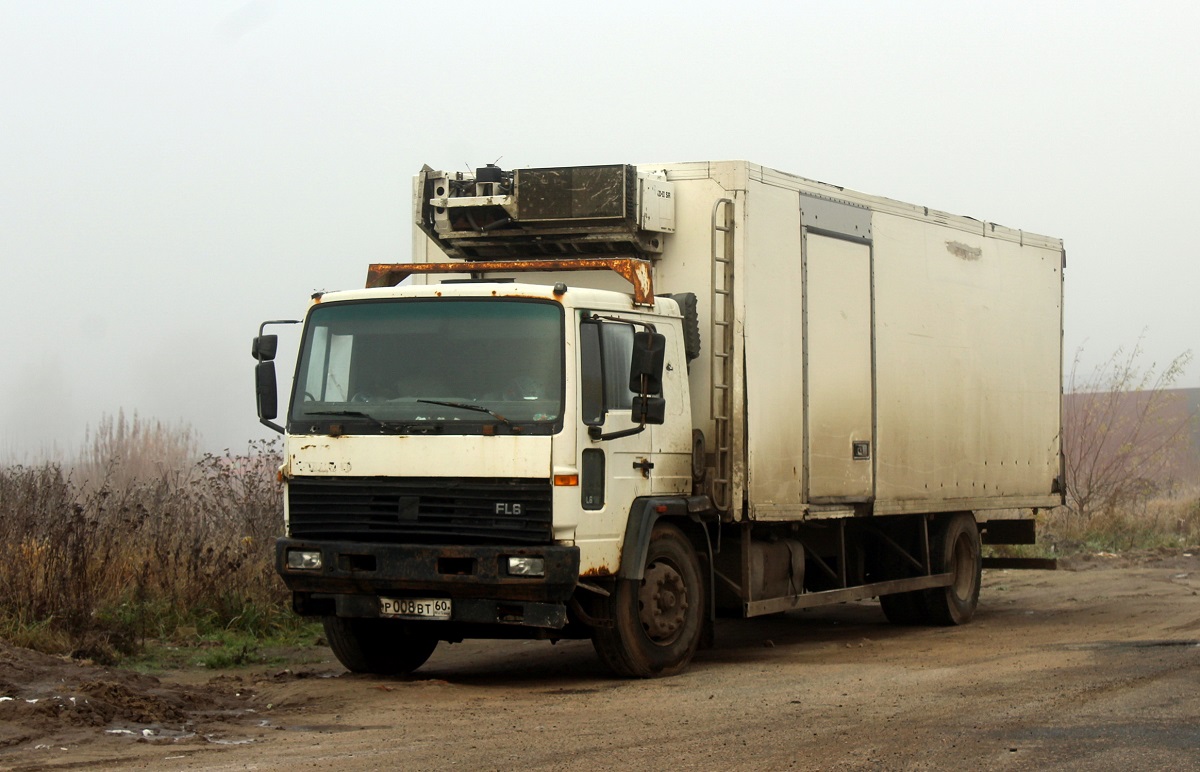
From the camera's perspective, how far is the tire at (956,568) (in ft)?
49.3

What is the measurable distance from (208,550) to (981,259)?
792 cm

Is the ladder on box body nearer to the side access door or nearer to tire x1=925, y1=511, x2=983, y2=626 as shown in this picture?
the side access door

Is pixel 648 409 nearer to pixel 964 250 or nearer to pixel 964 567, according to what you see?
pixel 964 250

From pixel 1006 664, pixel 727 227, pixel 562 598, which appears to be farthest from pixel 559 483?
pixel 1006 664

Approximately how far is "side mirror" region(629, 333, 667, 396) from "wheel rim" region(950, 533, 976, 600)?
20.2 feet

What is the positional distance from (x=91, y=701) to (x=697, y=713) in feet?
11.5

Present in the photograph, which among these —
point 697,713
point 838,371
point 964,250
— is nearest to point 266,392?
point 697,713

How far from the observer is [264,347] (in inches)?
420

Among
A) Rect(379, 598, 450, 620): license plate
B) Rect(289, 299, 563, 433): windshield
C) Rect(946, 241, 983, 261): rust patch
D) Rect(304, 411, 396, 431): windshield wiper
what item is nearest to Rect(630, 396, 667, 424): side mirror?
Rect(289, 299, 563, 433): windshield

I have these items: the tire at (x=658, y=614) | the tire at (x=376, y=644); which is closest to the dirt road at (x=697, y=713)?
the tire at (x=658, y=614)

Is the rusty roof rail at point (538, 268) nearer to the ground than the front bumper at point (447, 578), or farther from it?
farther from it

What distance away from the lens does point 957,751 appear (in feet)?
24.8

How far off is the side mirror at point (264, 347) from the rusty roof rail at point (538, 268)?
102 cm

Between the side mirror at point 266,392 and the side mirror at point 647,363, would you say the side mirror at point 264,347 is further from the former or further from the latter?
the side mirror at point 647,363
